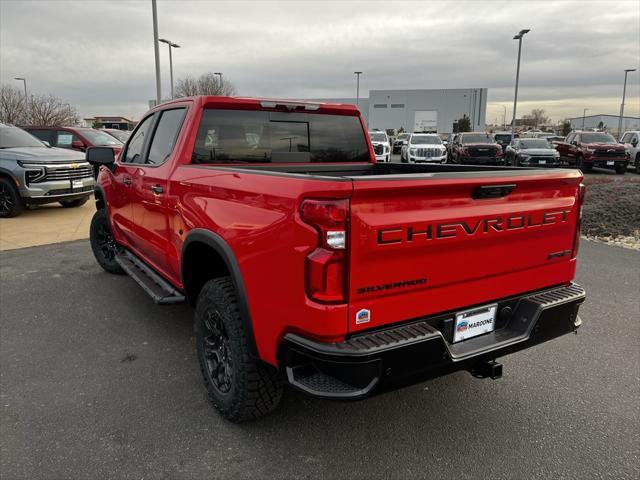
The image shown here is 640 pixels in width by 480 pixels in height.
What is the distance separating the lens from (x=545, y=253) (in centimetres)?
286

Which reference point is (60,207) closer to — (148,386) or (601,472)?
(148,386)

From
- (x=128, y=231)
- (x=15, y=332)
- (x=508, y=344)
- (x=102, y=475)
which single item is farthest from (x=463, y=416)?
(x=15, y=332)

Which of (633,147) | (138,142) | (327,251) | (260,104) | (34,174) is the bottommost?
(34,174)

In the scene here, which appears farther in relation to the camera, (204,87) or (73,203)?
(204,87)

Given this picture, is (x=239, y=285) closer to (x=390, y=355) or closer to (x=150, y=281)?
(x=390, y=355)

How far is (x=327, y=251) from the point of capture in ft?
6.97

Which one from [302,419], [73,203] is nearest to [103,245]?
[302,419]

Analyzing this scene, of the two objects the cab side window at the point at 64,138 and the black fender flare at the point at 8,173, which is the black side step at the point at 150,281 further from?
the cab side window at the point at 64,138

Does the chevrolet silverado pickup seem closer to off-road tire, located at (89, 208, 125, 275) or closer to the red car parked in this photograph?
the red car parked

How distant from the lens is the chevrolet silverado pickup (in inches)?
794

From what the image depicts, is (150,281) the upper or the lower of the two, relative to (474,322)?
lower

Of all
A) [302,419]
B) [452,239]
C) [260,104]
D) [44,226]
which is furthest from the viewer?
[44,226]

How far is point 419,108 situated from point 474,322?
293 feet

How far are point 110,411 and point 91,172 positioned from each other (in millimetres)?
9087
